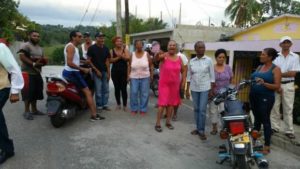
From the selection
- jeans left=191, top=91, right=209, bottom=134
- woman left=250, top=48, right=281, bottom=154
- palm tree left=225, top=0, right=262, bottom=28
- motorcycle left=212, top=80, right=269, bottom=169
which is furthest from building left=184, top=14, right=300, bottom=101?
palm tree left=225, top=0, right=262, bottom=28

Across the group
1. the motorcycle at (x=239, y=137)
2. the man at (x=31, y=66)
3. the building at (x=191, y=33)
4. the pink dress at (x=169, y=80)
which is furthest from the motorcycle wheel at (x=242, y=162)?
the building at (x=191, y=33)

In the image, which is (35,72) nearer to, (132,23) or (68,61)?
(68,61)

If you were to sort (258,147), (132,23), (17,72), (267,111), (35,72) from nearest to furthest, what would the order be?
(17,72) → (258,147) → (267,111) → (35,72) → (132,23)

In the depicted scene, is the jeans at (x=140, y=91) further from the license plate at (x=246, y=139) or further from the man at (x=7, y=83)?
the license plate at (x=246, y=139)

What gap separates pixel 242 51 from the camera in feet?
41.9

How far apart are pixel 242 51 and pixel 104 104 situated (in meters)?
7.36

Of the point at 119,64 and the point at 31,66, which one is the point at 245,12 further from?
the point at 31,66

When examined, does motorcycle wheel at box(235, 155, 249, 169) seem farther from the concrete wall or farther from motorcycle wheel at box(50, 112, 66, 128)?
the concrete wall

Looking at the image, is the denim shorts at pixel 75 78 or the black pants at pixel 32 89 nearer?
the denim shorts at pixel 75 78

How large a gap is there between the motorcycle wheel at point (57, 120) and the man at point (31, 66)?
32.1 inches

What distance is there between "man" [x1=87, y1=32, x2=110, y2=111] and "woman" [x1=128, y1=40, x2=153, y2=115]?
58cm

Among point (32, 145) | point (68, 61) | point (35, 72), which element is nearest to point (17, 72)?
point (32, 145)

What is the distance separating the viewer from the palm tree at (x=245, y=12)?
94.4 ft

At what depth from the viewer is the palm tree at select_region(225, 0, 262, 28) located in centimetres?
2878
